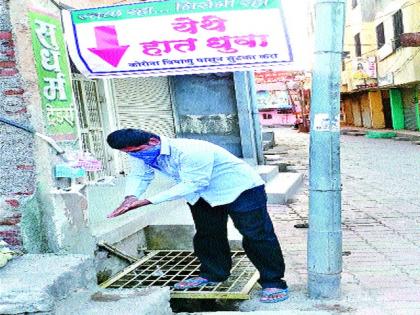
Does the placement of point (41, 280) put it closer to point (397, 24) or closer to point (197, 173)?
point (197, 173)

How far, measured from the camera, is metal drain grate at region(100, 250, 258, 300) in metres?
4.25

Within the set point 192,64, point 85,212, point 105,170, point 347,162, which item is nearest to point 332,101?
point 192,64

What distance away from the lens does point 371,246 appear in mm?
5789

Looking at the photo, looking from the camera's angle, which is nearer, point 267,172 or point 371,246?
point 371,246

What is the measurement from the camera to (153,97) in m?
10.5

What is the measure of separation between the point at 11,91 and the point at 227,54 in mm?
2113

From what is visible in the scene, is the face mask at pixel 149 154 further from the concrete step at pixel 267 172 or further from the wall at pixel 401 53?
the wall at pixel 401 53

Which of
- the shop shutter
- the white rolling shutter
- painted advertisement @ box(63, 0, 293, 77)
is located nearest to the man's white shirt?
painted advertisement @ box(63, 0, 293, 77)

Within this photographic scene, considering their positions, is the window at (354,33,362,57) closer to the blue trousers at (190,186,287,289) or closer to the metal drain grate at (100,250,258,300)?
the metal drain grate at (100,250,258,300)

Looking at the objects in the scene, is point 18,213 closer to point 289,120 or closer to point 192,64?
point 192,64

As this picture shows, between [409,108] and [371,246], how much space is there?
22.5 meters

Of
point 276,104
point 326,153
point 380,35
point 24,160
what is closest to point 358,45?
point 380,35

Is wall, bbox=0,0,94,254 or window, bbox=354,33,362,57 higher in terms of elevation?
window, bbox=354,33,362,57

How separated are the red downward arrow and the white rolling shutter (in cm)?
381
